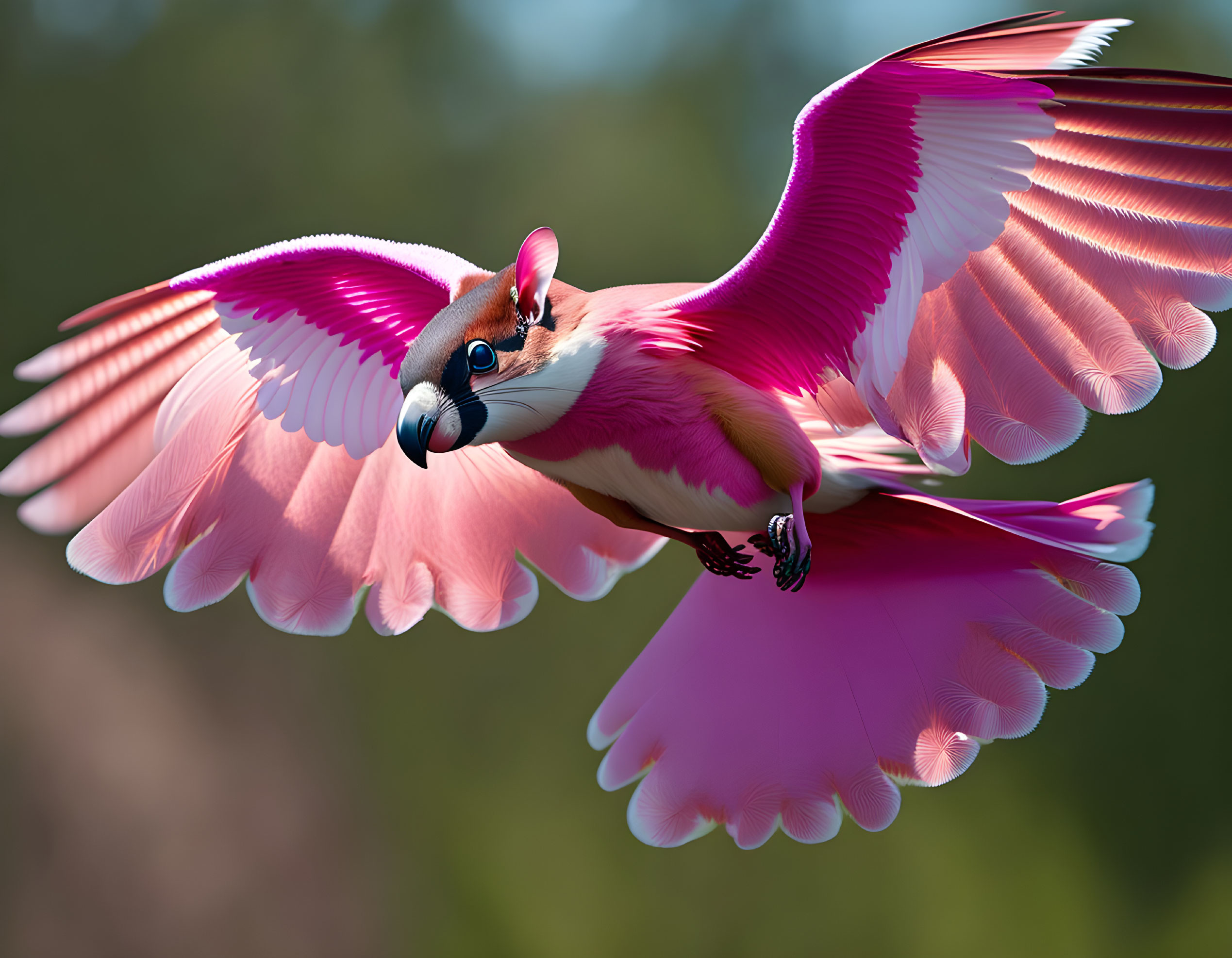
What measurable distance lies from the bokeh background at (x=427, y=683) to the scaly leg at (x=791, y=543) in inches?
58.8

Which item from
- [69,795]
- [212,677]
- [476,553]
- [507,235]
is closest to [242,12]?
[507,235]

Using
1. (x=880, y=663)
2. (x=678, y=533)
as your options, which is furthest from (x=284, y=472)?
(x=880, y=663)

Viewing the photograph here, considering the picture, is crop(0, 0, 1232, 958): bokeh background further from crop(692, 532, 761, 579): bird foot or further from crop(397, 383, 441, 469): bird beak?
crop(397, 383, 441, 469): bird beak

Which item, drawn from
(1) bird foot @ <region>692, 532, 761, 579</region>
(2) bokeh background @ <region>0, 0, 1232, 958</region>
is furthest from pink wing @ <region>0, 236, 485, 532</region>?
(2) bokeh background @ <region>0, 0, 1232, 958</region>

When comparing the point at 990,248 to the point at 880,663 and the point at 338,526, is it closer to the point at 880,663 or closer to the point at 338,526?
the point at 880,663

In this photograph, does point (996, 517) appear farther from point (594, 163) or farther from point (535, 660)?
point (594, 163)

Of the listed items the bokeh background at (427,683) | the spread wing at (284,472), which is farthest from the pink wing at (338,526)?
the bokeh background at (427,683)

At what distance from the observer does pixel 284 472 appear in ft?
2.66

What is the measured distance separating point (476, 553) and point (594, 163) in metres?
1.61

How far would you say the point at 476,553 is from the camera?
2.67 ft

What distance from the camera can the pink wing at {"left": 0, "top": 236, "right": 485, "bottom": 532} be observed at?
67 cm

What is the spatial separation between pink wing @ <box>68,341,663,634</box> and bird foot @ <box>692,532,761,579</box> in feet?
0.53

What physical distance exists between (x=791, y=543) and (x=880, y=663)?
0.54ft

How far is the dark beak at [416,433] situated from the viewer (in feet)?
1.63
